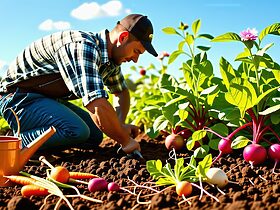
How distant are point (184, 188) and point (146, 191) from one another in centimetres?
21

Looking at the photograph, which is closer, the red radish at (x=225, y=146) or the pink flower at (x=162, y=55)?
the red radish at (x=225, y=146)

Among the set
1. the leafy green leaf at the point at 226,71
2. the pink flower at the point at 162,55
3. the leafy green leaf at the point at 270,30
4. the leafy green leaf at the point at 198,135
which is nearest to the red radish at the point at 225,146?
the leafy green leaf at the point at 198,135

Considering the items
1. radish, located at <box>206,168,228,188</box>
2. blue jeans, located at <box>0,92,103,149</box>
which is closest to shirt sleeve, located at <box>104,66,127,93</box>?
blue jeans, located at <box>0,92,103,149</box>

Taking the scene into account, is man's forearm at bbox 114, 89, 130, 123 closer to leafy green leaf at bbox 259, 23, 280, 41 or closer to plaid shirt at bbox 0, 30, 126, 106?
plaid shirt at bbox 0, 30, 126, 106

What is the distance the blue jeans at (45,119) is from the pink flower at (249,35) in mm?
1292

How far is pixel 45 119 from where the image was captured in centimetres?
316

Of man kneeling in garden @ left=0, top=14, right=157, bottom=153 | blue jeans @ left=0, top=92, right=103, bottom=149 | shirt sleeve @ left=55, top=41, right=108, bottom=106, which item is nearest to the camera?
shirt sleeve @ left=55, top=41, right=108, bottom=106

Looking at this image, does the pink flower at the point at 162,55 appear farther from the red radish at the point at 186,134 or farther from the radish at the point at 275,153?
the radish at the point at 275,153

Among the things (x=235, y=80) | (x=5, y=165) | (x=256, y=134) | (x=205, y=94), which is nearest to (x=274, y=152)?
(x=256, y=134)

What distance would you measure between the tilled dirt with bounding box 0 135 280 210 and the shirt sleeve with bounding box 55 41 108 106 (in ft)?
1.33

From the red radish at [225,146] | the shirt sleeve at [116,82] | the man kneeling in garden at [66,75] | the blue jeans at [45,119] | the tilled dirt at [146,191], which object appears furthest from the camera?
the shirt sleeve at [116,82]

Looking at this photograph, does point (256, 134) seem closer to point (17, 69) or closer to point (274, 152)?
point (274, 152)

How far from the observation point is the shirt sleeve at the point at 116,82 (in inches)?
138

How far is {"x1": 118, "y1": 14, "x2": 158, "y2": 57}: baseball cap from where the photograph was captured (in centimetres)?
296
